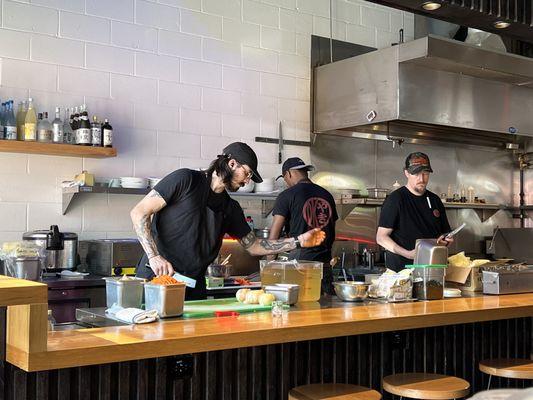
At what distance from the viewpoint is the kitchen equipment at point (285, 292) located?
3.64 m

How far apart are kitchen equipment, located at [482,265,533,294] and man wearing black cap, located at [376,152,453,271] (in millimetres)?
876

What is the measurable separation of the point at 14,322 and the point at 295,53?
509 cm

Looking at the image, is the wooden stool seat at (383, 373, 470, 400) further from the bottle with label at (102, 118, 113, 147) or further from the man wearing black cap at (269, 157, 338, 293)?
the bottle with label at (102, 118, 113, 147)

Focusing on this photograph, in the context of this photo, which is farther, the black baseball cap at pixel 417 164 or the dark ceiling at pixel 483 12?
the black baseball cap at pixel 417 164

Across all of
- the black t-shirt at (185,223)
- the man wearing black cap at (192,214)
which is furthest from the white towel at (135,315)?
the black t-shirt at (185,223)

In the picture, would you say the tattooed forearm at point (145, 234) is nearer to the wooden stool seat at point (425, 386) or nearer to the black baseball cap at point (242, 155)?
the black baseball cap at point (242, 155)

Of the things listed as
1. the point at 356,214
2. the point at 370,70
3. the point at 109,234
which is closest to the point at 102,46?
the point at 109,234

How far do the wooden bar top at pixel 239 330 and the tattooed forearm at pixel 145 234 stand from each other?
0.86 metres

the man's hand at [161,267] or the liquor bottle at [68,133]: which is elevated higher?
the liquor bottle at [68,133]

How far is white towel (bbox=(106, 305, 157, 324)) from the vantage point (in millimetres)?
3031

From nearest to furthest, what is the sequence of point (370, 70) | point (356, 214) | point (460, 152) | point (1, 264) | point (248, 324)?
point (248, 324)
point (1, 264)
point (370, 70)
point (356, 214)
point (460, 152)

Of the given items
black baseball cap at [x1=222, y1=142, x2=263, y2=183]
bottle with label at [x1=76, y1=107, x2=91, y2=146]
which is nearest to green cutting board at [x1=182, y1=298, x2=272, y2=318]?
black baseball cap at [x1=222, y1=142, x2=263, y2=183]

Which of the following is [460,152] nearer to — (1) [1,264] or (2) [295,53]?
(2) [295,53]

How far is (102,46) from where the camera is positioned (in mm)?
5863
